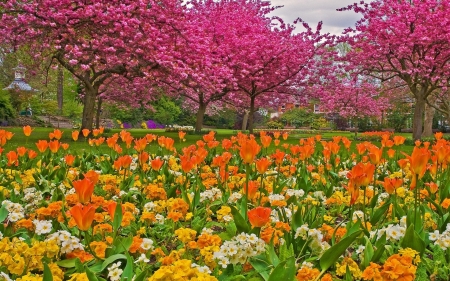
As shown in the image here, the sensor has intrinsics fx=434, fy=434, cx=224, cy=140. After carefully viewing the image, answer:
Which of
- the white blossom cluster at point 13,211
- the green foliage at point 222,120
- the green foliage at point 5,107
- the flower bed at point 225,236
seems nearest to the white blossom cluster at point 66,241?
the flower bed at point 225,236

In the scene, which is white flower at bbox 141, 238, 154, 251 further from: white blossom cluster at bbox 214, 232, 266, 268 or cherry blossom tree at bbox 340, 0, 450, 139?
cherry blossom tree at bbox 340, 0, 450, 139

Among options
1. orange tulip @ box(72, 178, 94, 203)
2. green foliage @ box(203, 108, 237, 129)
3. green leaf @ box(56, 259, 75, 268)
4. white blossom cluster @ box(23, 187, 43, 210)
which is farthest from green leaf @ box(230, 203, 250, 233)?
green foliage @ box(203, 108, 237, 129)

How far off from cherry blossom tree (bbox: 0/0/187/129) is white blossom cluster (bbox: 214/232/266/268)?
11591 mm

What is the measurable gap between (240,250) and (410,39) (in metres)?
16.6

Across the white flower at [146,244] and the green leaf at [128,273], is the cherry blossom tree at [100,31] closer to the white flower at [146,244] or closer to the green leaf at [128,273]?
the white flower at [146,244]

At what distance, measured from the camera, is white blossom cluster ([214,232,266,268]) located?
2.06 meters

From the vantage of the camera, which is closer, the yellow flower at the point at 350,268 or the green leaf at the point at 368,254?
the yellow flower at the point at 350,268

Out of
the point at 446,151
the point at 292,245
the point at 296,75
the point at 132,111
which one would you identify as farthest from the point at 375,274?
the point at 132,111

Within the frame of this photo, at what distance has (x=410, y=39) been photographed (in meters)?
16.5

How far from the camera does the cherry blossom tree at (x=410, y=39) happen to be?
16.7m

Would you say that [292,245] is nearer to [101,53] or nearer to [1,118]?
[101,53]

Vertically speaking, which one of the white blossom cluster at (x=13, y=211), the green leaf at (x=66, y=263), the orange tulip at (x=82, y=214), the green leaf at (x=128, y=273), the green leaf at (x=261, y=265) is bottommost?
the green leaf at (x=66, y=263)

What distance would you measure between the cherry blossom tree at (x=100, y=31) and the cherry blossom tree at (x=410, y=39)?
8.36 metres

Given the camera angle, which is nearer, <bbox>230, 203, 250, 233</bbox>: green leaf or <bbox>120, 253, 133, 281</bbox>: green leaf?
<bbox>120, 253, 133, 281</bbox>: green leaf
